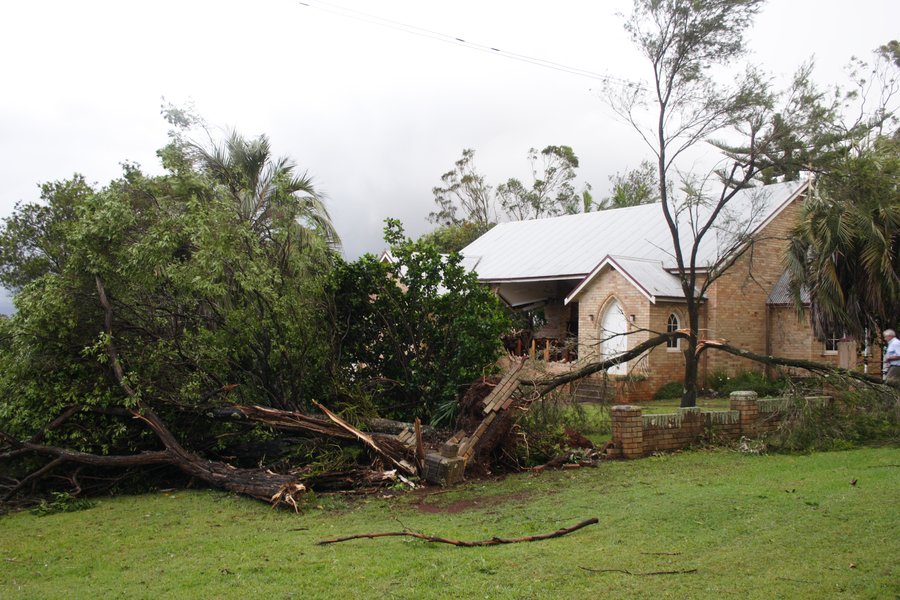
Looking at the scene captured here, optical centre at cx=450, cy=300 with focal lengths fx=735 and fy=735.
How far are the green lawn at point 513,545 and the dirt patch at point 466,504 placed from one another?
0.12 feet

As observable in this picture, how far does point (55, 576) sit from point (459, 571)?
3593 millimetres

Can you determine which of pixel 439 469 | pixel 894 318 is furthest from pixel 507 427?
pixel 894 318

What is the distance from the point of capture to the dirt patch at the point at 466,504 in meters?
8.43

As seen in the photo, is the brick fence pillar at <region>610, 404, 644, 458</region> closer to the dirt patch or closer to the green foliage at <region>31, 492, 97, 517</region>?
the dirt patch

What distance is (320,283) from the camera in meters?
12.6

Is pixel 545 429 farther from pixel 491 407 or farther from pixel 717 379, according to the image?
pixel 717 379

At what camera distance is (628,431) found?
1125cm

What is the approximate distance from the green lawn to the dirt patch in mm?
38

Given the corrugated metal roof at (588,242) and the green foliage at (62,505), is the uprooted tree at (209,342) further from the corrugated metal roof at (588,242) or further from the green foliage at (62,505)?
the corrugated metal roof at (588,242)

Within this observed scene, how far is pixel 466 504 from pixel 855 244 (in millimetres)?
12379

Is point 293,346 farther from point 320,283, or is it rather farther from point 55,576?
point 55,576

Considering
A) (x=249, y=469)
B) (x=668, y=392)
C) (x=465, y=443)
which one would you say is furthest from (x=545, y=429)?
(x=668, y=392)

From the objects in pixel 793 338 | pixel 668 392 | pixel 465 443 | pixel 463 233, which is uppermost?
pixel 463 233

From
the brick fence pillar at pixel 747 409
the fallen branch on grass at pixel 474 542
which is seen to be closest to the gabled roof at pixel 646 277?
the brick fence pillar at pixel 747 409
